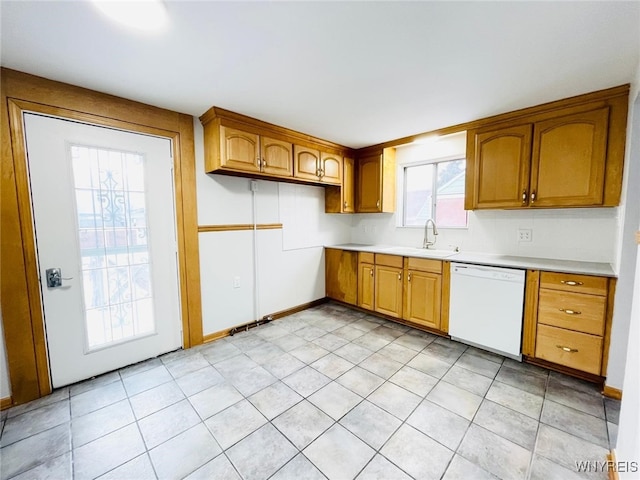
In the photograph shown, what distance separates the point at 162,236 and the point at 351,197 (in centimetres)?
257

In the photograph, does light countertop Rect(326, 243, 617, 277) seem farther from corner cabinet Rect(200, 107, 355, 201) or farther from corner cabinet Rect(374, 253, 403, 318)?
corner cabinet Rect(200, 107, 355, 201)

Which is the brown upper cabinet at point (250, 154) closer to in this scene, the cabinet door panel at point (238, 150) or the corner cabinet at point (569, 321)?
the cabinet door panel at point (238, 150)

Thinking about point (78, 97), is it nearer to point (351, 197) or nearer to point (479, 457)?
point (351, 197)

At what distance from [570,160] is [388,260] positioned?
193 cm

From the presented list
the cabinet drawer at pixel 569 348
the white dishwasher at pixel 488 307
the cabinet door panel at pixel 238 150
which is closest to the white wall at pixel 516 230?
the white dishwasher at pixel 488 307

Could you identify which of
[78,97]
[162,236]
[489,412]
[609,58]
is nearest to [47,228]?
[162,236]

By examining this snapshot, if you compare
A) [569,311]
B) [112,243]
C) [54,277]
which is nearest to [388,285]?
[569,311]

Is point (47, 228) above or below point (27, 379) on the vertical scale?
above

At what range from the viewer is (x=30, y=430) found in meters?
1.70

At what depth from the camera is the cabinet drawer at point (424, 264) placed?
9.52 feet

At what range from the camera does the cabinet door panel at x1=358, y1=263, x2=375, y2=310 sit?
11.7 ft

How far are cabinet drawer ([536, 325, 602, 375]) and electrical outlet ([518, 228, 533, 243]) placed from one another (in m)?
0.94

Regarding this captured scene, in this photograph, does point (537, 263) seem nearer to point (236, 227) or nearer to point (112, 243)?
point (236, 227)

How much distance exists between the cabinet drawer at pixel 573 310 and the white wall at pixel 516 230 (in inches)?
23.8
